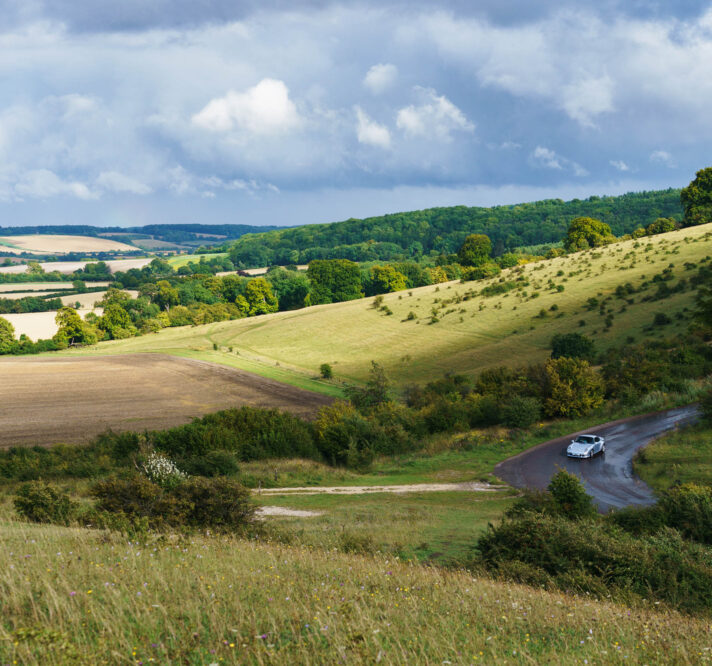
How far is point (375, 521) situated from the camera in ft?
74.2

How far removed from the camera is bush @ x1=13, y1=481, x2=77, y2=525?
1738 cm

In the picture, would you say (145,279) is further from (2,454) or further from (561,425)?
(561,425)

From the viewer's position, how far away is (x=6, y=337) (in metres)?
106

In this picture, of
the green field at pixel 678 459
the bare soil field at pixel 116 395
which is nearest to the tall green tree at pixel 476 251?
the bare soil field at pixel 116 395

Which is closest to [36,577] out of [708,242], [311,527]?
[311,527]

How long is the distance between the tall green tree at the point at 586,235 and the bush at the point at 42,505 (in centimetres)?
12351

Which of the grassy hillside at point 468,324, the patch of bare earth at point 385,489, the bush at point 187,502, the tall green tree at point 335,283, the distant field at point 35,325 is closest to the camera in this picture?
the bush at point 187,502

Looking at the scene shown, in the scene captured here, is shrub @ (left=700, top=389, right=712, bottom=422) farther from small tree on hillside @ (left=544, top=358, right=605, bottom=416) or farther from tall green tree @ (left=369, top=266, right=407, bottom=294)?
tall green tree @ (left=369, top=266, right=407, bottom=294)

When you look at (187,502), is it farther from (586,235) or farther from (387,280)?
(387,280)

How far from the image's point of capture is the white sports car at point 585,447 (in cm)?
3581

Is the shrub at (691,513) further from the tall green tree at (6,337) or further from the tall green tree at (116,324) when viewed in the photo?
the tall green tree at (116,324)

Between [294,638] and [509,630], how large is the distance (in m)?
3.13

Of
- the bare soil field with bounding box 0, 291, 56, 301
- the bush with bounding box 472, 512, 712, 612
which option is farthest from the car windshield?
the bare soil field with bounding box 0, 291, 56, 301

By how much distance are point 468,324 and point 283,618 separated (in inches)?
3215
